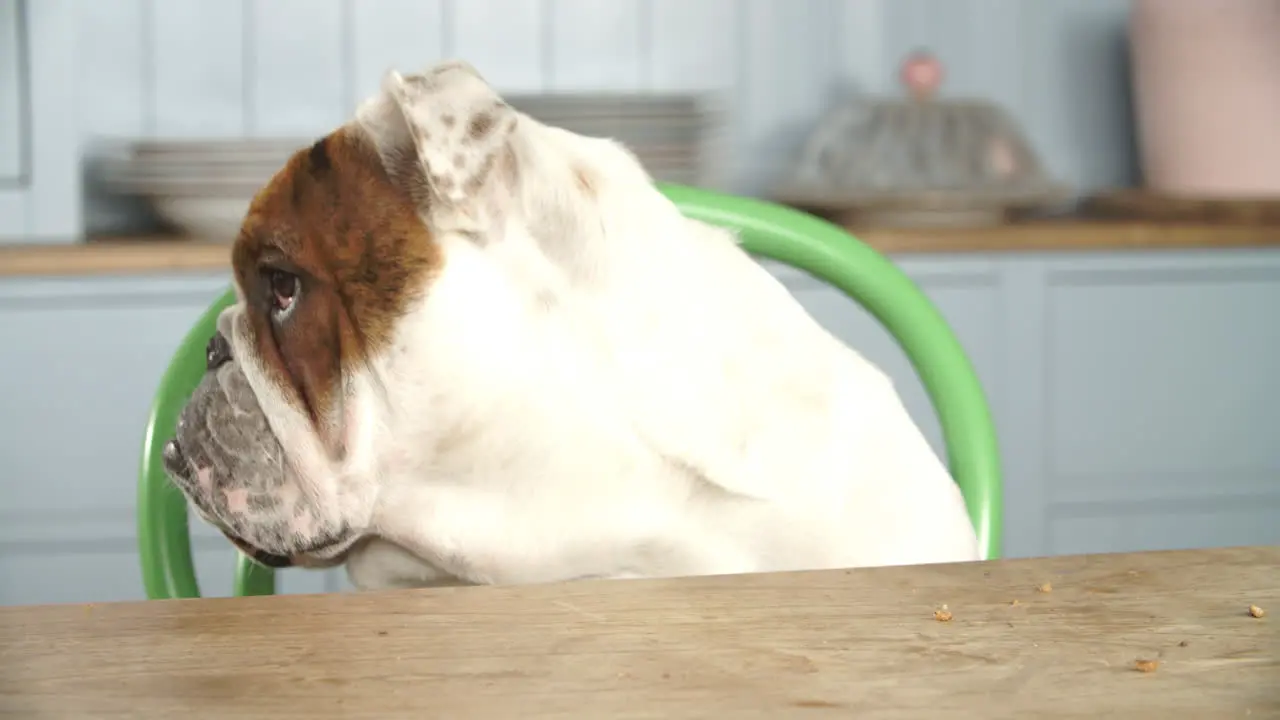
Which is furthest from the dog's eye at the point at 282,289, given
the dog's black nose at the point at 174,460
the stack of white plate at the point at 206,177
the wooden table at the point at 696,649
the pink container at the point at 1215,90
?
the pink container at the point at 1215,90

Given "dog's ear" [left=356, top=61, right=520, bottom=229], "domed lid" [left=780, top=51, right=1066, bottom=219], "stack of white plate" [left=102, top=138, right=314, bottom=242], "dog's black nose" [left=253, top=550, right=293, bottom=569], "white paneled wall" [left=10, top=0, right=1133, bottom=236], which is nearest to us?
"dog's ear" [left=356, top=61, right=520, bottom=229]

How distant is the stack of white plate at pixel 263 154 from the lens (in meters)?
1.94

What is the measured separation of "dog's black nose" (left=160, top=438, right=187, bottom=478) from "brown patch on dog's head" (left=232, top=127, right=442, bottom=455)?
3.8 inches

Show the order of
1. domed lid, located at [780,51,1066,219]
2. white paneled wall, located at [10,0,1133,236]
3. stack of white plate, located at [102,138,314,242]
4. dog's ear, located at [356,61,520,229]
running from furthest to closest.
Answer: white paneled wall, located at [10,0,1133,236], domed lid, located at [780,51,1066,219], stack of white plate, located at [102,138,314,242], dog's ear, located at [356,61,520,229]

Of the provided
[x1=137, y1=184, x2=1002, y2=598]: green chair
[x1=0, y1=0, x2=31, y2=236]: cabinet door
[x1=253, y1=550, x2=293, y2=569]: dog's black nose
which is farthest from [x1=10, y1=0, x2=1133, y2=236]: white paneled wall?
[x1=253, y1=550, x2=293, y2=569]: dog's black nose

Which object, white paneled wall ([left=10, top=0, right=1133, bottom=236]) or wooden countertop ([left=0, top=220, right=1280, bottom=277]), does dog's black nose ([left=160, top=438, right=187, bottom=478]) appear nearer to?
wooden countertop ([left=0, top=220, right=1280, bottom=277])

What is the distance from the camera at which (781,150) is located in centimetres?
250

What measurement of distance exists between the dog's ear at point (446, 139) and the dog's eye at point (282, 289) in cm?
8

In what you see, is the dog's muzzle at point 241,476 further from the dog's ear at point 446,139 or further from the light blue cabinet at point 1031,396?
the light blue cabinet at point 1031,396

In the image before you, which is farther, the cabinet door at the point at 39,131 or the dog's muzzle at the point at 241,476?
the cabinet door at the point at 39,131

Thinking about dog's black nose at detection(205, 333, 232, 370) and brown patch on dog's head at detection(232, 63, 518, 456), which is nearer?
brown patch on dog's head at detection(232, 63, 518, 456)

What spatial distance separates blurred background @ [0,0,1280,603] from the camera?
6.50 ft

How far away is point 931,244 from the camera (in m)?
2.04

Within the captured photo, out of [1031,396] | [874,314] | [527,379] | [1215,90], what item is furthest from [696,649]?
[1215,90]
